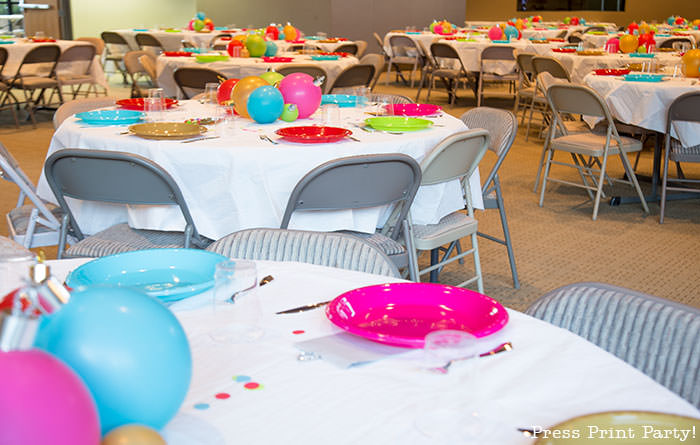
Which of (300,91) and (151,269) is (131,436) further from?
(300,91)

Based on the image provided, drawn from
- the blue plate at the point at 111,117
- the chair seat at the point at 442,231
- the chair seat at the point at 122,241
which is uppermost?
the blue plate at the point at 111,117

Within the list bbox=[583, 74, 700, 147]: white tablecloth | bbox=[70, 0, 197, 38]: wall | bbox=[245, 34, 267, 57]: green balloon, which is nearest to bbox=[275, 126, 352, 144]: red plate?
bbox=[583, 74, 700, 147]: white tablecloth

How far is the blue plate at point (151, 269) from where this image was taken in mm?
1316

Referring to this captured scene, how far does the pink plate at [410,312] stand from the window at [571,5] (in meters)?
18.8

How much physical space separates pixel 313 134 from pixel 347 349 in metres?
1.76

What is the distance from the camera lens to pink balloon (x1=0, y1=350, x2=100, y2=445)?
553mm

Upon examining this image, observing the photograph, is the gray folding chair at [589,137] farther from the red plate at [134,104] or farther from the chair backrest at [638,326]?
the chair backrest at [638,326]

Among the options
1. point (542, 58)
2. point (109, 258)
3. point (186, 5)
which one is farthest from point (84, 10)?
point (109, 258)

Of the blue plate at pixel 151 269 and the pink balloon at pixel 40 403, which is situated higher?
the pink balloon at pixel 40 403

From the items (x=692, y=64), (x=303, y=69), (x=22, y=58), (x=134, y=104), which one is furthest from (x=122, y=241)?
(x=22, y=58)

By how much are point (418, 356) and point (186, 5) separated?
1591cm

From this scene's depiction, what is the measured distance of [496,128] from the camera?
349cm

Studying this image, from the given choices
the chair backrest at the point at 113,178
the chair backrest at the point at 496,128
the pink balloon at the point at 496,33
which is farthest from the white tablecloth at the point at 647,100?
the pink balloon at the point at 496,33

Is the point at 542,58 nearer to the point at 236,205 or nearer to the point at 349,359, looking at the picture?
the point at 236,205
